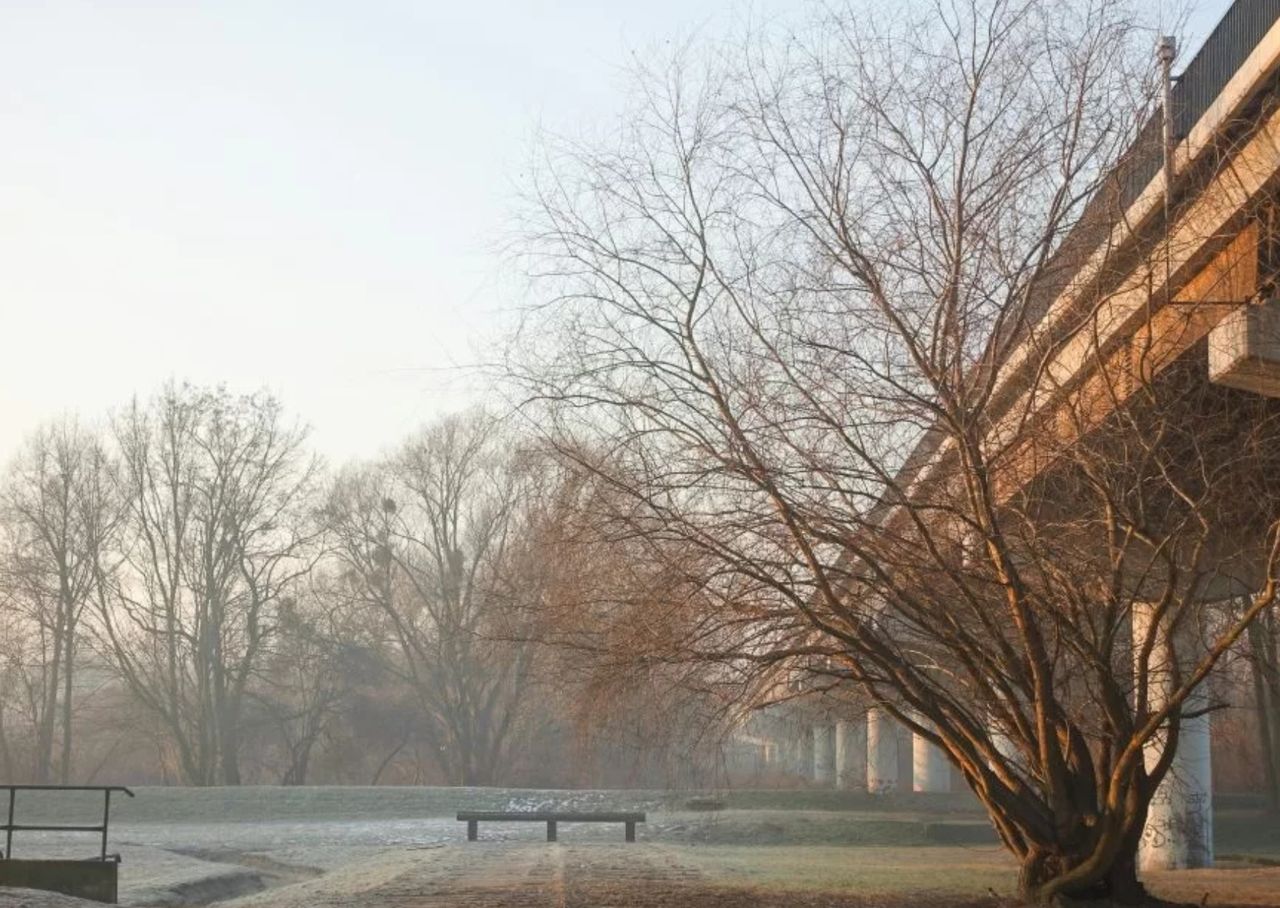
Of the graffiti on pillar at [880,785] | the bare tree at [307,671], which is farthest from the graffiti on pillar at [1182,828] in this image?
the bare tree at [307,671]

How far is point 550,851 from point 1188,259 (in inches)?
686

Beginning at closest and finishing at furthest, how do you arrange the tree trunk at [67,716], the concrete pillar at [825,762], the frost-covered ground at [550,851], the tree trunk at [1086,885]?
the tree trunk at [1086,885], the frost-covered ground at [550,851], the tree trunk at [67,716], the concrete pillar at [825,762]

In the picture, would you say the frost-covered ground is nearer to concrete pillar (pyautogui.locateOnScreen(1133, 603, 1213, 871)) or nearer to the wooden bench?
the wooden bench

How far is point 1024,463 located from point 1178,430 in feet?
4.26

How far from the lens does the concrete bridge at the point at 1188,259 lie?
12.2 meters

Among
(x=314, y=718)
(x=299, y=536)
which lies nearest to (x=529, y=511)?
(x=299, y=536)

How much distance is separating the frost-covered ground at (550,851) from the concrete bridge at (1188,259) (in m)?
5.82

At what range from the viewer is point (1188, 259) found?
490 inches

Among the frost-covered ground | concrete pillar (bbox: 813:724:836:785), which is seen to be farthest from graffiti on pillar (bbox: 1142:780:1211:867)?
concrete pillar (bbox: 813:724:836:785)

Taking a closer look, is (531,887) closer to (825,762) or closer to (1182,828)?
(1182,828)

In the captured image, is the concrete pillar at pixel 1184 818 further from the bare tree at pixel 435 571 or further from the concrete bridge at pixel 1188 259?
the bare tree at pixel 435 571

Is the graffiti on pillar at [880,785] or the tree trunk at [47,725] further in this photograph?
the tree trunk at [47,725]

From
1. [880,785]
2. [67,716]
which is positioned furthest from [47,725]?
[880,785]

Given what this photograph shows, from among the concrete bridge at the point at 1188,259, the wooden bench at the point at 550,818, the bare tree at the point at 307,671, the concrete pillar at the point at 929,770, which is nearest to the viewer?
the concrete bridge at the point at 1188,259
